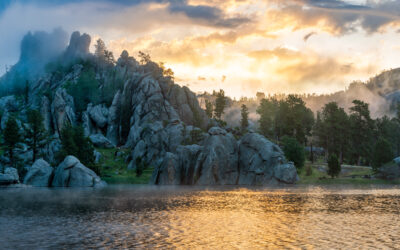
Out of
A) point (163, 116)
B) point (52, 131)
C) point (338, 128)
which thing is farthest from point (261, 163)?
point (52, 131)

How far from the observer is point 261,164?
4557 inches

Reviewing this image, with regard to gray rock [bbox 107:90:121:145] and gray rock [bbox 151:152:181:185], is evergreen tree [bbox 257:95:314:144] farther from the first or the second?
gray rock [bbox 107:90:121:145]

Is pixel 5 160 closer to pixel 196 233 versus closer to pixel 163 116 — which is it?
pixel 163 116

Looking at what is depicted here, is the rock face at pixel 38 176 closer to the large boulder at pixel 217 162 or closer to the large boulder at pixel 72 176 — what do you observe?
the large boulder at pixel 72 176

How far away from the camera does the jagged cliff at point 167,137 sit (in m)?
116

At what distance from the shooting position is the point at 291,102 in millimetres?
173500

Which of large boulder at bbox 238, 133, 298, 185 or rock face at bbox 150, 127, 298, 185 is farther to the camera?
rock face at bbox 150, 127, 298, 185

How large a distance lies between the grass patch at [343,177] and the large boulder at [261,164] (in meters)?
8.83

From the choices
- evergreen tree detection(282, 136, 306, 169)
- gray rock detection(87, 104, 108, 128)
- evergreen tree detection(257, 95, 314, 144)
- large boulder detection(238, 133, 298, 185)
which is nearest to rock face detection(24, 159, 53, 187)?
large boulder detection(238, 133, 298, 185)

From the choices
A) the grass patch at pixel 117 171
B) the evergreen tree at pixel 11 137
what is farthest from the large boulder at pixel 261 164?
the evergreen tree at pixel 11 137

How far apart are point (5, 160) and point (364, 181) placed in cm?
12321

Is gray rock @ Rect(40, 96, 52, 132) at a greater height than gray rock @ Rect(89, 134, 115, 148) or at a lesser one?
greater

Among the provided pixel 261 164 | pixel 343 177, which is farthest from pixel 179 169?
pixel 343 177

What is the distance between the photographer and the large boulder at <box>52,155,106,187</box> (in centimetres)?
10206
